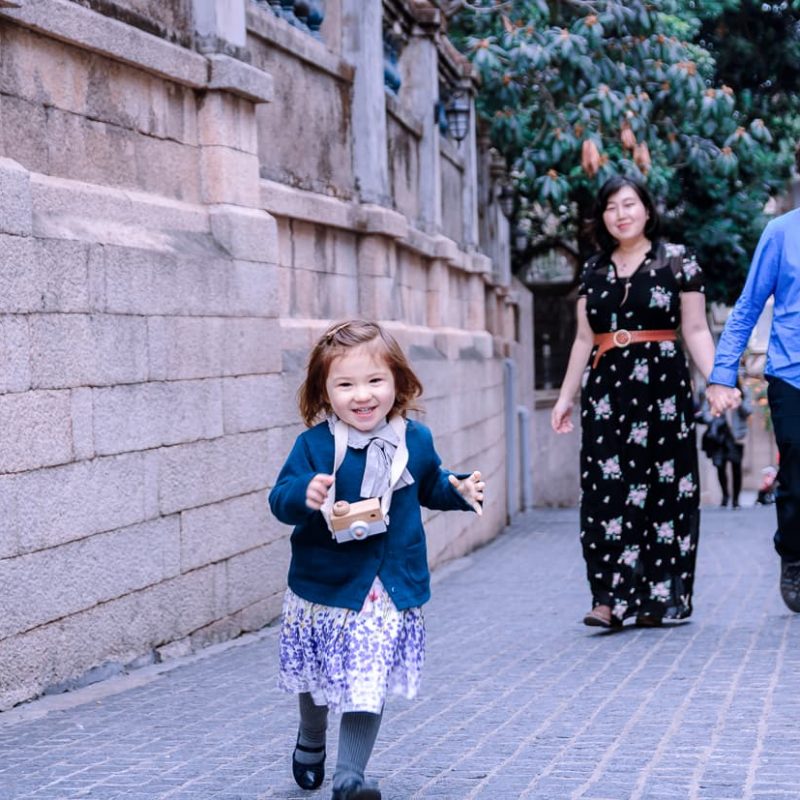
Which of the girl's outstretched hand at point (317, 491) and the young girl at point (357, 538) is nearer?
the girl's outstretched hand at point (317, 491)

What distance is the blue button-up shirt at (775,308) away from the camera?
717 cm

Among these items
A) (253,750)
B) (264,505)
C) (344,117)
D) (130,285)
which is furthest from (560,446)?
(253,750)

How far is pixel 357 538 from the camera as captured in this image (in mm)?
4309

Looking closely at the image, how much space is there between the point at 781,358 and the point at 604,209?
115 cm

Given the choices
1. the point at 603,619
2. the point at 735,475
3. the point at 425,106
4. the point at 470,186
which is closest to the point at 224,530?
the point at 603,619

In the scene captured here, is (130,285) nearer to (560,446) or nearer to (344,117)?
(344,117)

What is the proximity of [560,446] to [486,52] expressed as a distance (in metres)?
9.19

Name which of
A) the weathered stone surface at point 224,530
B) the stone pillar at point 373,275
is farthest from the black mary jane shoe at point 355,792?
the stone pillar at point 373,275

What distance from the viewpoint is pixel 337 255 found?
1023 centimetres

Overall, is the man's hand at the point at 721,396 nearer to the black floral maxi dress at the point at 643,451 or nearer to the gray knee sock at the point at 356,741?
the black floral maxi dress at the point at 643,451

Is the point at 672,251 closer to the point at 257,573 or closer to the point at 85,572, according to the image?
the point at 257,573

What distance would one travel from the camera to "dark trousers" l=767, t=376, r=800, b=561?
713 cm

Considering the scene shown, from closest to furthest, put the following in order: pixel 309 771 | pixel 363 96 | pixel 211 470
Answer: pixel 309 771
pixel 211 470
pixel 363 96

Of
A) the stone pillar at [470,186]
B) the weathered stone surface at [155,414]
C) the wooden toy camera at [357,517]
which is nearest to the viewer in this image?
the wooden toy camera at [357,517]
